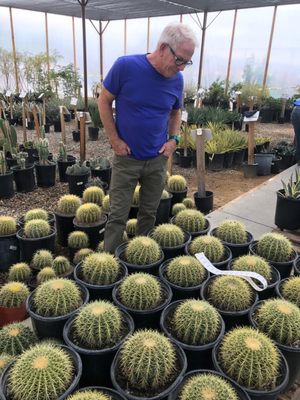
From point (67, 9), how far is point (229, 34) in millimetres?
6032

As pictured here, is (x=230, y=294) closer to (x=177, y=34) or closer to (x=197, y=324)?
(x=197, y=324)

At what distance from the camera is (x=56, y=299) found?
177 centimetres

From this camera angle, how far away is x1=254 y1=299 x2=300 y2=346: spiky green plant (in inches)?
65.9

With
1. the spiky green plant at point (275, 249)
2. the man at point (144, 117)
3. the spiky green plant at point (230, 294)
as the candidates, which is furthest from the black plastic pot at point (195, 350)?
the man at point (144, 117)

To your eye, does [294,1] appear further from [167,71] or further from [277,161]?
[167,71]

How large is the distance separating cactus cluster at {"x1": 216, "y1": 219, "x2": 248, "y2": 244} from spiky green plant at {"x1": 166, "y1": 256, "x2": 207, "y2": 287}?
1.90 feet

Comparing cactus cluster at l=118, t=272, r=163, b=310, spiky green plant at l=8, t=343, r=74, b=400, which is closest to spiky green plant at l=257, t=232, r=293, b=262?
cactus cluster at l=118, t=272, r=163, b=310

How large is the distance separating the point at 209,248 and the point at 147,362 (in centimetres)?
109

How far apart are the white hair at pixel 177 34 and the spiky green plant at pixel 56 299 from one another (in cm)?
153

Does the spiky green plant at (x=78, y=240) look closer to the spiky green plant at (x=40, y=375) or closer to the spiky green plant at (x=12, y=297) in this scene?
the spiky green plant at (x=12, y=297)

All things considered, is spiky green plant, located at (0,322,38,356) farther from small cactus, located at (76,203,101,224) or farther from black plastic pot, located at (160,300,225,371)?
small cactus, located at (76,203,101,224)

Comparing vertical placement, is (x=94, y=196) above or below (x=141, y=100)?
below

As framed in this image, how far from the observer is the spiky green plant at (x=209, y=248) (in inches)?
91.1

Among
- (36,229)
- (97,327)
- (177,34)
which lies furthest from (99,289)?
(177,34)
